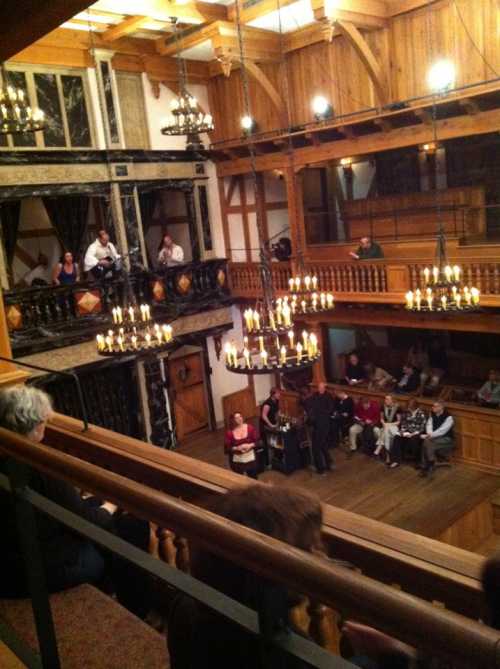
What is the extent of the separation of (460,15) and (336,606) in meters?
11.0

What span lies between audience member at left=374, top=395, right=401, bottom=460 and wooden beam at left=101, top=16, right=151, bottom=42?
299 inches

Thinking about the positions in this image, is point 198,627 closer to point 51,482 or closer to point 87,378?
point 51,482

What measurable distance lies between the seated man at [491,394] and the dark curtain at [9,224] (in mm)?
8621

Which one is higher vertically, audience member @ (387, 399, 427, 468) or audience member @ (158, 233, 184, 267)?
audience member @ (158, 233, 184, 267)

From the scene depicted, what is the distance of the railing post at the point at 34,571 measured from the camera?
1.99 m

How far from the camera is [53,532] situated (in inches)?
101

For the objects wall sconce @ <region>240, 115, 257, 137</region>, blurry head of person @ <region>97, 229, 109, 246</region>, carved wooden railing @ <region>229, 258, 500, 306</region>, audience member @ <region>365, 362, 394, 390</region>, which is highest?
wall sconce @ <region>240, 115, 257, 137</region>

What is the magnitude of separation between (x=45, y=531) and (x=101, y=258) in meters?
9.55

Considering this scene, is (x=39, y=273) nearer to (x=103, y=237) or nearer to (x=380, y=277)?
(x=103, y=237)

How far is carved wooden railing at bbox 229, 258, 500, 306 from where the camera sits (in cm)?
997

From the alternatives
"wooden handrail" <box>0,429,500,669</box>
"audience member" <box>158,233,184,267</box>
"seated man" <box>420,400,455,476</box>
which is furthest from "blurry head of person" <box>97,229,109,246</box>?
"wooden handrail" <box>0,429,500,669</box>

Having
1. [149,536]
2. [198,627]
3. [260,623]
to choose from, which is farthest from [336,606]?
[149,536]

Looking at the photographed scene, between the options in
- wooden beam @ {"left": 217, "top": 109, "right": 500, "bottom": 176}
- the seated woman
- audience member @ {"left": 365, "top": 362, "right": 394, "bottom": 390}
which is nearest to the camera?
wooden beam @ {"left": 217, "top": 109, "right": 500, "bottom": 176}

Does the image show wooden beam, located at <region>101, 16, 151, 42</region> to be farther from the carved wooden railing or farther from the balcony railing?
the carved wooden railing
